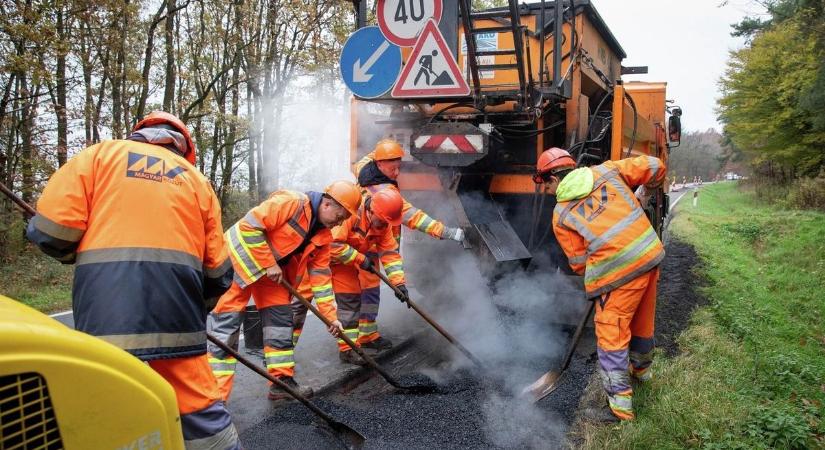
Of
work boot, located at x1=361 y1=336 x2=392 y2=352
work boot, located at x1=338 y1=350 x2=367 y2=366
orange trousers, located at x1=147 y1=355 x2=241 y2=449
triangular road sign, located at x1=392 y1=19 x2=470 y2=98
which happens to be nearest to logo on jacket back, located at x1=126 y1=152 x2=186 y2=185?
orange trousers, located at x1=147 y1=355 x2=241 y2=449

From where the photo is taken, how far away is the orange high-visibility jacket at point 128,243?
1.90m

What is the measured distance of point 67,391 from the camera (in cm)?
96

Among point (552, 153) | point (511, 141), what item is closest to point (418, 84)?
point (552, 153)

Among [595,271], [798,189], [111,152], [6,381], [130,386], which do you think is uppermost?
[111,152]

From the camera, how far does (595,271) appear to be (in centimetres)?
350

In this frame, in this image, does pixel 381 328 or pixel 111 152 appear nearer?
pixel 111 152

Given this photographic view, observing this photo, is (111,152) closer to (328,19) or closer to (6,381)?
(6,381)

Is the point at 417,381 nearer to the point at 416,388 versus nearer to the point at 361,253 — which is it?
the point at 416,388

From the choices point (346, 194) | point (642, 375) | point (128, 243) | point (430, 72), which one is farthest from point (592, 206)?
point (128, 243)

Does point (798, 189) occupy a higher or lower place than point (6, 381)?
lower

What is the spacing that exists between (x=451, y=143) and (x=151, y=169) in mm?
3197

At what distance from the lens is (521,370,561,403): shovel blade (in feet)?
12.4

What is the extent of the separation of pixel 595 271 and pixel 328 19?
12287mm

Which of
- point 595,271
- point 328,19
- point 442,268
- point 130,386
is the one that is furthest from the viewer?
point 328,19
